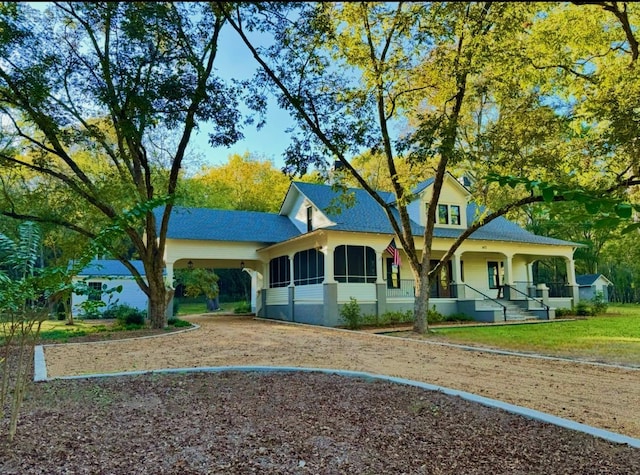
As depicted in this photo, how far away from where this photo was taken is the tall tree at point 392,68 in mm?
9922

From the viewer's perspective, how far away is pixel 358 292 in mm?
17141

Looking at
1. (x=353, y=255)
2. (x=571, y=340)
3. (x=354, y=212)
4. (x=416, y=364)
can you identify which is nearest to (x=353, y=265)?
(x=353, y=255)

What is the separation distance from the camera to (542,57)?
13.3 meters

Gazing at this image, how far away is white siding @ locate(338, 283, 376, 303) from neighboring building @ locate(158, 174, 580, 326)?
0.04m

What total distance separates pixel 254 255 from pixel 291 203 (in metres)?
3.45

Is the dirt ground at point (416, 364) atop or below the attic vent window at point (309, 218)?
below

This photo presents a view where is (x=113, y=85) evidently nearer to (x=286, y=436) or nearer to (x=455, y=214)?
(x=286, y=436)

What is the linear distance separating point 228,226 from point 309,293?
5834mm

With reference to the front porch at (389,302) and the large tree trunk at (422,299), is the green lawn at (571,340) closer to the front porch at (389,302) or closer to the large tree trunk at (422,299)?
the large tree trunk at (422,299)

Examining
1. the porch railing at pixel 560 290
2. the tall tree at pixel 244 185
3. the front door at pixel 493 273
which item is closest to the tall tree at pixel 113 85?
the front door at pixel 493 273

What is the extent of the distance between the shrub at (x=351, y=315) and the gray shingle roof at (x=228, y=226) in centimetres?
563

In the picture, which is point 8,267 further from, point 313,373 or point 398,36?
point 398,36

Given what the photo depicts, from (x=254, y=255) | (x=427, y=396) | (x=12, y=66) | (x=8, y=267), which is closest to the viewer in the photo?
(x=8, y=267)

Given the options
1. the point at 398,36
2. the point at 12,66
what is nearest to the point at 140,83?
the point at 12,66
